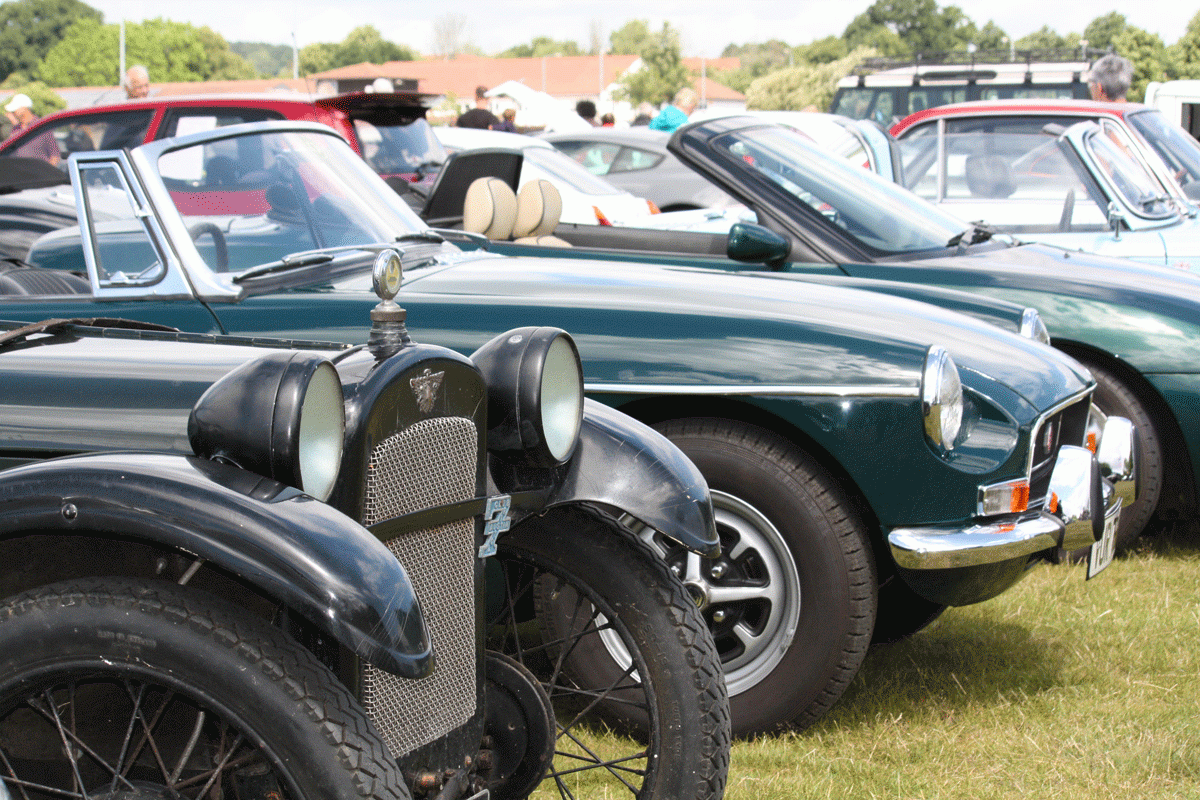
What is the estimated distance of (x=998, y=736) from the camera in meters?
3.50

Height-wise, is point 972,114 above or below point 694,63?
below

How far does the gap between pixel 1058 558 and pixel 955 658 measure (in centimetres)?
58

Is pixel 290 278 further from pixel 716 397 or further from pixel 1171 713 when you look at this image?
pixel 1171 713

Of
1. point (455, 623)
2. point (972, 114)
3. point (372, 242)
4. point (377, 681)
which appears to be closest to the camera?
point (377, 681)

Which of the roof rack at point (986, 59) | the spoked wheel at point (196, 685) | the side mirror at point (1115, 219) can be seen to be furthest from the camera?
the roof rack at point (986, 59)

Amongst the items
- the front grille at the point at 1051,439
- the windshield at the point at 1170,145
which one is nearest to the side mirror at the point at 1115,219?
the windshield at the point at 1170,145

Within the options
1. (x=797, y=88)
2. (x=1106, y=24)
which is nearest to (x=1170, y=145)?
(x=797, y=88)

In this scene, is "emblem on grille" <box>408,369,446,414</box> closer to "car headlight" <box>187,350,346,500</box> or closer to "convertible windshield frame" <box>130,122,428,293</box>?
"car headlight" <box>187,350,346,500</box>

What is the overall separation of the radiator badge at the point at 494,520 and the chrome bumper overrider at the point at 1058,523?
138 centimetres

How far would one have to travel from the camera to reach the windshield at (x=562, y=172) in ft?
30.7

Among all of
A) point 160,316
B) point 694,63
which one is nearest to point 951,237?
point 160,316

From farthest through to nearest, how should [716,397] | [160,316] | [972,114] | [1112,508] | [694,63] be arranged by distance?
[694,63] → [972,114] → [1112,508] → [160,316] → [716,397]

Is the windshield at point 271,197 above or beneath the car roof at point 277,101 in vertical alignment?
beneath

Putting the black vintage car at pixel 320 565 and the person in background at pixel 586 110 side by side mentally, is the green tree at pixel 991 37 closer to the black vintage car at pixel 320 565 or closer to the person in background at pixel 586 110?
the person in background at pixel 586 110
